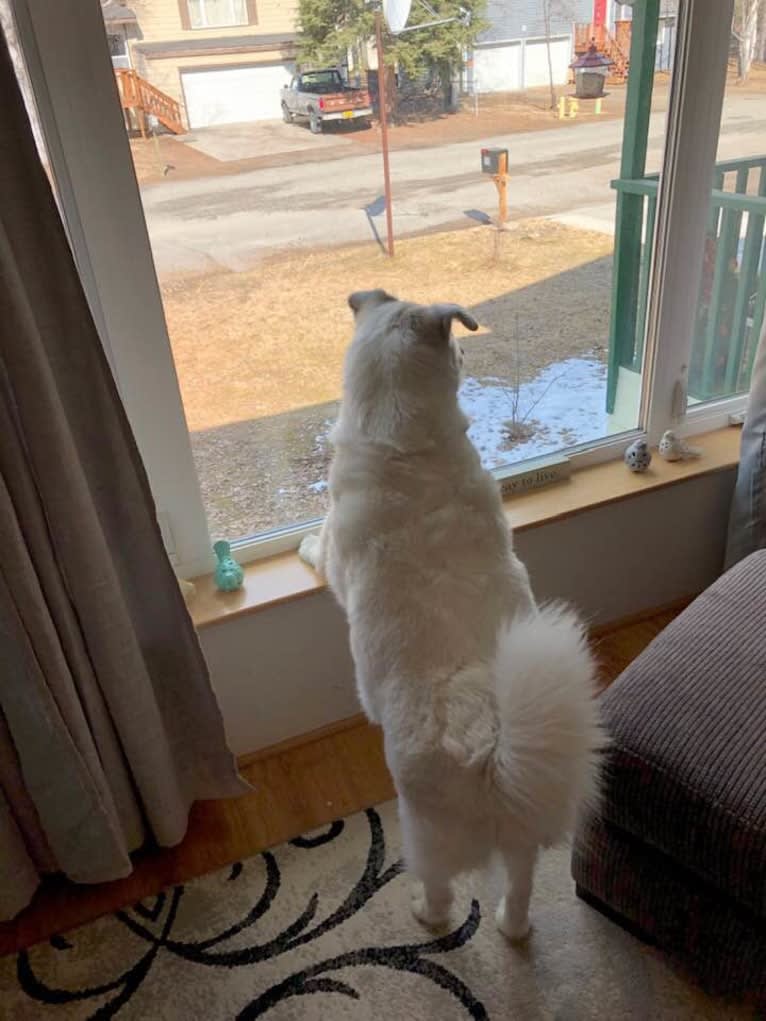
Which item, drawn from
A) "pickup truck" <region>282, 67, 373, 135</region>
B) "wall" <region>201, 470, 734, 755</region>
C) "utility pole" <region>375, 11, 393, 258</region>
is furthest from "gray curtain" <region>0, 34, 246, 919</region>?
"utility pole" <region>375, 11, 393, 258</region>

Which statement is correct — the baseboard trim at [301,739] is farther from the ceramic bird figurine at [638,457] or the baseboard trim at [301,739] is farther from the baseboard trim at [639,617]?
the ceramic bird figurine at [638,457]

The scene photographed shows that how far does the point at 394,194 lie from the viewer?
155cm

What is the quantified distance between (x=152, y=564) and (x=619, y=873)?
0.87 meters

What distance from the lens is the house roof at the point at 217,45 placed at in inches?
50.6

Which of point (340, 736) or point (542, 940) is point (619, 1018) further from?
point (340, 736)

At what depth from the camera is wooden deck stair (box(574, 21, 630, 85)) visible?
62.4 inches

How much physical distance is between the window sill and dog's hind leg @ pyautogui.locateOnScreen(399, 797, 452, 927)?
52 centimetres

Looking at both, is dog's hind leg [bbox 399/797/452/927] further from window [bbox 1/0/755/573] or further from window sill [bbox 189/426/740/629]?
window [bbox 1/0/755/573]

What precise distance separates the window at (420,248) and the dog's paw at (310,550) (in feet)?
0.22

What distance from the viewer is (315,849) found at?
58.7 inches

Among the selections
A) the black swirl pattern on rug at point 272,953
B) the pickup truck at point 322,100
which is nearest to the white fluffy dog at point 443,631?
the black swirl pattern on rug at point 272,953

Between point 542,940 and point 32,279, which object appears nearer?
point 32,279

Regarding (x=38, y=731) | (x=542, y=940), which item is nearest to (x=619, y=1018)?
(x=542, y=940)

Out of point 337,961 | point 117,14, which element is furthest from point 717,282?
point 337,961
